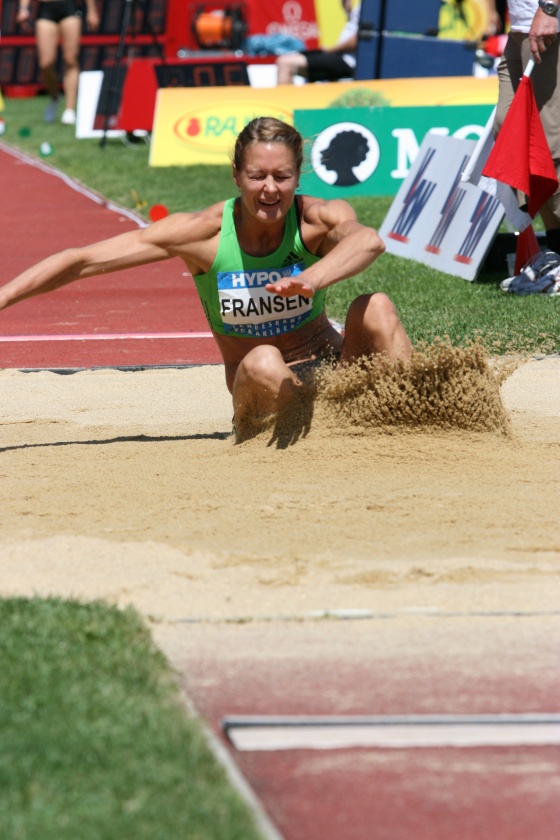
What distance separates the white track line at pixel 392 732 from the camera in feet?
8.59

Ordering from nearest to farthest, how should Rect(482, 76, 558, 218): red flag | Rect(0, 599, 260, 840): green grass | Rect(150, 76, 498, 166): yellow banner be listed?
Rect(0, 599, 260, 840): green grass < Rect(482, 76, 558, 218): red flag < Rect(150, 76, 498, 166): yellow banner

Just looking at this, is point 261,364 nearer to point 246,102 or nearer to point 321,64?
point 246,102

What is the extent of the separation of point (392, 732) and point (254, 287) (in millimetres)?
2609

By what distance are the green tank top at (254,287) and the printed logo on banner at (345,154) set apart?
282 inches

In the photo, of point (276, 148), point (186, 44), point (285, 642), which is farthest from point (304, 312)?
point (186, 44)

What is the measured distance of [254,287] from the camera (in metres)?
4.99

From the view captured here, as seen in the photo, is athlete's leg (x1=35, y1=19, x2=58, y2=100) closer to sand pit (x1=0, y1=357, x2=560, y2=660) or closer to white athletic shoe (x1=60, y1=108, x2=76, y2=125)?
white athletic shoe (x1=60, y1=108, x2=76, y2=125)

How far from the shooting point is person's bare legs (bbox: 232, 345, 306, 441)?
15.9 feet

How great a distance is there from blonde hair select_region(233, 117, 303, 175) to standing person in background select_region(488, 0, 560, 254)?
3.77 m

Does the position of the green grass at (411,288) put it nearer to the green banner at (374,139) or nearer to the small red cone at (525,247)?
the small red cone at (525,247)

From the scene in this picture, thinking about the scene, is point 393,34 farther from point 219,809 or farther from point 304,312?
point 219,809

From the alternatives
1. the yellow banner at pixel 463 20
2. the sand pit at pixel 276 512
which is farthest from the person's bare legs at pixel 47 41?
the sand pit at pixel 276 512

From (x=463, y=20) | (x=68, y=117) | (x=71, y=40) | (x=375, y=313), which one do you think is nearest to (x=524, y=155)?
(x=375, y=313)

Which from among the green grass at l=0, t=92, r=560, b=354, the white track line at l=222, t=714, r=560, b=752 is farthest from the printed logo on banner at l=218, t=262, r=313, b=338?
the white track line at l=222, t=714, r=560, b=752
